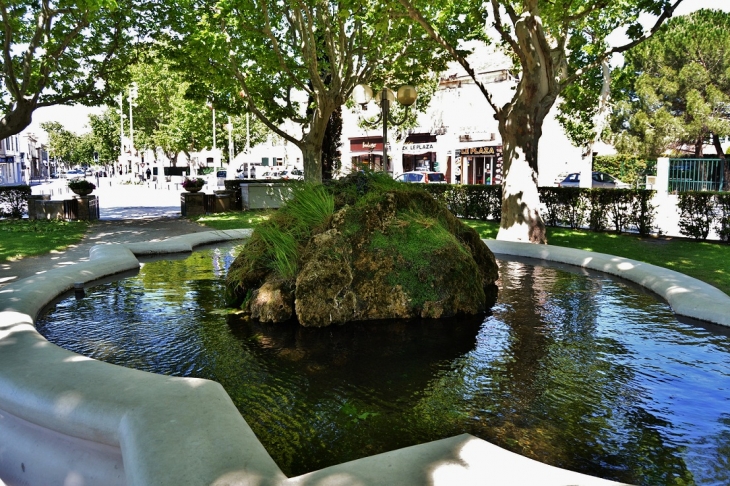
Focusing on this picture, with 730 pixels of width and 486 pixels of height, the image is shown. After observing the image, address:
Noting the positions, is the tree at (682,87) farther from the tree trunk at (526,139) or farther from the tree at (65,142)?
the tree at (65,142)

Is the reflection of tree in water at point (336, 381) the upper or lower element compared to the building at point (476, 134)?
lower

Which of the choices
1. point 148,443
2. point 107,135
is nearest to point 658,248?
point 148,443

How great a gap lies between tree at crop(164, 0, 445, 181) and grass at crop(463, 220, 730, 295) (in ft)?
20.9

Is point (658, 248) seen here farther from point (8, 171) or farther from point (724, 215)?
point (8, 171)

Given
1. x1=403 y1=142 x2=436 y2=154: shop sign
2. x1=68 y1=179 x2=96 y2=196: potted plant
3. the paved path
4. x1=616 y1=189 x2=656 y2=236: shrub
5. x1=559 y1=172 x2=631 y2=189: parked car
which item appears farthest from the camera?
x1=403 y1=142 x2=436 y2=154: shop sign

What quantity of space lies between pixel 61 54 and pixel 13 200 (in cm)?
541

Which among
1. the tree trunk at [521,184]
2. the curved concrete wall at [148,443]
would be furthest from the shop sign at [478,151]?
the curved concrete wall at [148,443]

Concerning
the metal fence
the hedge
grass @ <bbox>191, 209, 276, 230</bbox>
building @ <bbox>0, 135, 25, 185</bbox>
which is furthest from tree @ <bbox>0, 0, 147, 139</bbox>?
building @ <bbox>0, 135, 25, 185</bbox>

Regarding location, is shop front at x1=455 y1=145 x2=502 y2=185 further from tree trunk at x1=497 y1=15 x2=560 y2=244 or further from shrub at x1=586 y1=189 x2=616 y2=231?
tree trunk at x1=497 y1=15 x2=560 y2=244

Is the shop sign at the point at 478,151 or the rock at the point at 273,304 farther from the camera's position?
the shop sign at the point at 478,151

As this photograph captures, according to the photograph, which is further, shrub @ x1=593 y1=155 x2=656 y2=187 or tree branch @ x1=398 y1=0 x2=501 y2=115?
shrub @ x1=593 y1=155 x2=656 y2=187

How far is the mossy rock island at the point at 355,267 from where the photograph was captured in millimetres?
6414

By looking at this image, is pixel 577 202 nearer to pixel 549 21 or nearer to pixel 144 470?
pixel 549 21

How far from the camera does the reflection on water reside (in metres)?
3.69
